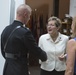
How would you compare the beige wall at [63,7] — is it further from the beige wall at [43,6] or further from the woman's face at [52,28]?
the woman's face at [52,28]

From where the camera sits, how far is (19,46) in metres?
2.62

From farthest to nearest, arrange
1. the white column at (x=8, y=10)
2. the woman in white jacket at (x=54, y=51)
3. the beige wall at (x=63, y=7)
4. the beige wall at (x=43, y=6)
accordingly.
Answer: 1. the beige wall at (x=43, y=6)
2. the beige wall at (x=63, y=7)
3. the white column at (x=8, y=10)
4. the woman in white jacket at (x=54, y=51)

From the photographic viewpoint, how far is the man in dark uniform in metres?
2.62

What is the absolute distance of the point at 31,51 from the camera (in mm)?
2637

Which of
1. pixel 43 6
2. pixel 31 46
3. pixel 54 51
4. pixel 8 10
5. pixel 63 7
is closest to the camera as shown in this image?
pixel 31 46

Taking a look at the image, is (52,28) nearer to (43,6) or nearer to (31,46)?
(31,46)

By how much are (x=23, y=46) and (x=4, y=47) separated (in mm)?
259

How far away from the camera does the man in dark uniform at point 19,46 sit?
262cm

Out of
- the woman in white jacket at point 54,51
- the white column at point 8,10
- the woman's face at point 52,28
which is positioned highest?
the white column at point 8,10

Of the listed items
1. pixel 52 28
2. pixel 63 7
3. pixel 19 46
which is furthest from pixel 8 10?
pixel 63 7

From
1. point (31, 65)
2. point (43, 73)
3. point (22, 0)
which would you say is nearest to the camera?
point (43, 73)

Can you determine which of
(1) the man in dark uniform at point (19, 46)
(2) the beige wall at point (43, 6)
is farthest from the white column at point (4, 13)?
(2) the beige wall at point (43, 6)

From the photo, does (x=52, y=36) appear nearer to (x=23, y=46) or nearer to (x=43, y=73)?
(x=43, y=73)

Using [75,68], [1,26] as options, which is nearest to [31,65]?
[1,26]
